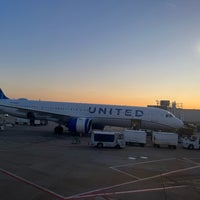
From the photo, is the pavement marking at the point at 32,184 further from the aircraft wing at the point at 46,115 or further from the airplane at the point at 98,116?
the aircraft wing at the point at 46,115

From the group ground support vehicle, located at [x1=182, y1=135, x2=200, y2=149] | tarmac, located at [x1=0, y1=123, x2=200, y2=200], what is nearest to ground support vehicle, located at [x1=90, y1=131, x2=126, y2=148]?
tarmac, located at [x1=0, y1=123, x2=200, y2=200]

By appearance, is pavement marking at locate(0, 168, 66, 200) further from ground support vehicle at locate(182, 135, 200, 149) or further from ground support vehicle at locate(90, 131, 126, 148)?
ground support vehicle at locate(182, 135, 200, 149)

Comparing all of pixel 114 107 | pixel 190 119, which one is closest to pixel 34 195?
pixel 114 107

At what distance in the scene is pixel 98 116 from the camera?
47.1 meters

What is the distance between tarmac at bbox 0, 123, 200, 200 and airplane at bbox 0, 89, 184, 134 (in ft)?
55.1

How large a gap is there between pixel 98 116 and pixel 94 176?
28.4m

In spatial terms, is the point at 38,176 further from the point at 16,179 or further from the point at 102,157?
the point at 102,157

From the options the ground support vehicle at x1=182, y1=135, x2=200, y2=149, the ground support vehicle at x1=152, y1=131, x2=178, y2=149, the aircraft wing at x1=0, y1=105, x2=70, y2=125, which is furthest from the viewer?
the aircraft wing at x1=0, y1=105, x2=70, y2=125

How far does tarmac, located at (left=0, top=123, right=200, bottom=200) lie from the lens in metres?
14.7

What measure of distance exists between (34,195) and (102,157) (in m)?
12.9

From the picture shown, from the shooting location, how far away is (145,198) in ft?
46.9

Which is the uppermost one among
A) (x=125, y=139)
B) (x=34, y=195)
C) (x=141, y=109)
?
(x=141, y=109)

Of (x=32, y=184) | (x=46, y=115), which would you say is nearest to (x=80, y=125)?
(x=46, y=115)

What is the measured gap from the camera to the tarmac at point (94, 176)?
579 inches
